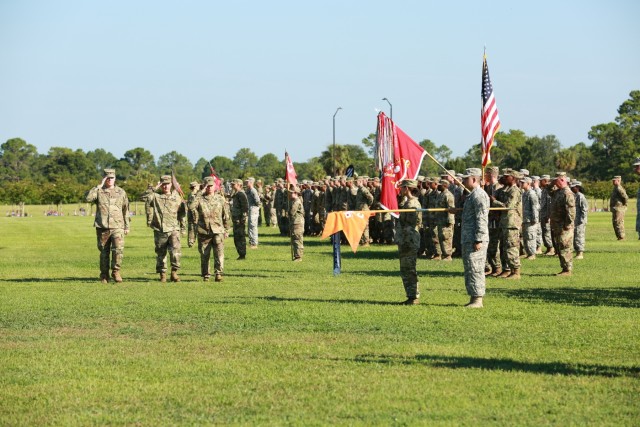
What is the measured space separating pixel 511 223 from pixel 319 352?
10404 millimetres

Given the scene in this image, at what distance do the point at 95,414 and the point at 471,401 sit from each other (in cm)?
324

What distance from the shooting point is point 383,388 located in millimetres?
9492

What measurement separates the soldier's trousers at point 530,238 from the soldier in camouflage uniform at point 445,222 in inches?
72.0

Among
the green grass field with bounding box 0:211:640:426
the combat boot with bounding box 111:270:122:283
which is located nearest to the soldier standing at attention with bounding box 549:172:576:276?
the green grass field with bounding box 0:211:640:426

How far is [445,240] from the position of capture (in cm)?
2611

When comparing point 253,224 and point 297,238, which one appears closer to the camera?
point 297,238

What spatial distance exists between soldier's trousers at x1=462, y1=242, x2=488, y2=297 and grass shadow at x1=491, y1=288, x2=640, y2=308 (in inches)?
56.9

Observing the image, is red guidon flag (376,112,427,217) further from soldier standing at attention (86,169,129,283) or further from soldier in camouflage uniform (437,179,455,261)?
soldier in camouflage uniform (437,179,455,261)

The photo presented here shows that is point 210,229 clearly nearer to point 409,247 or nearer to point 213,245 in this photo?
point 213,245

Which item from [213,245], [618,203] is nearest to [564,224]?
[213,245]

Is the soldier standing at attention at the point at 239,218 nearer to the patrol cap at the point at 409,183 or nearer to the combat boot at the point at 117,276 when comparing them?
the combat boot at the point at 117,276

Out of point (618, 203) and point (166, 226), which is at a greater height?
point (618, 203)

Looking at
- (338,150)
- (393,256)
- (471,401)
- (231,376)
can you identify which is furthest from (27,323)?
(338,150)

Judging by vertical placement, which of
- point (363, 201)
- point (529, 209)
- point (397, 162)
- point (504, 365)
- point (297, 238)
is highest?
point (397, 162)
